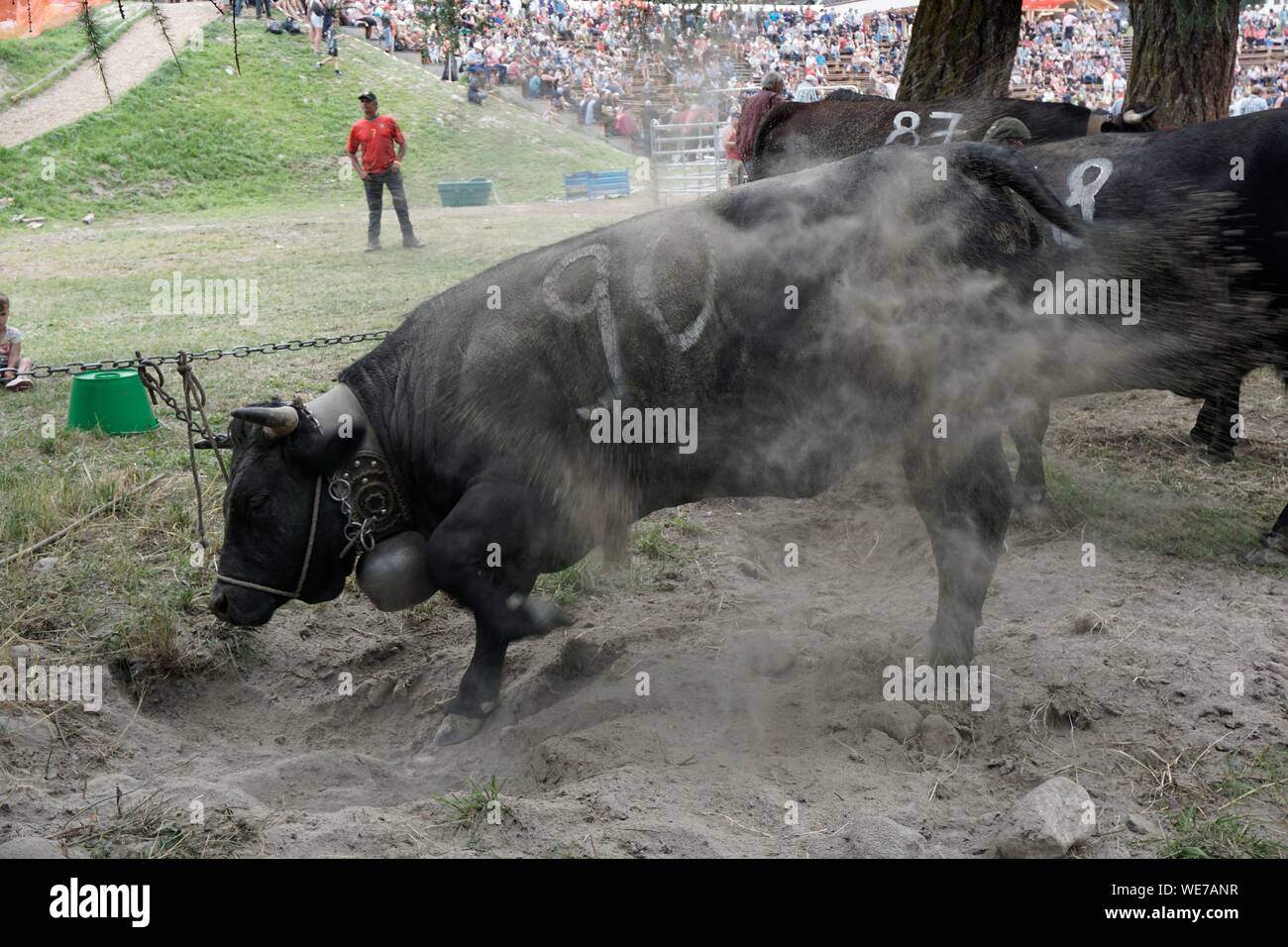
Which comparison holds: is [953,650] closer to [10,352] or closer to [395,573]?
[395,573]

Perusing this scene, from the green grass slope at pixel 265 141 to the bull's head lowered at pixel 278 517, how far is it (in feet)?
65.1

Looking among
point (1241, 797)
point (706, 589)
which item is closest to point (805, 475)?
point (706, 589)

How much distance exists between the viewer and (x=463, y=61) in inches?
1091

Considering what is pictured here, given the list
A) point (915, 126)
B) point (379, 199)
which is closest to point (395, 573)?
point (915, 126)

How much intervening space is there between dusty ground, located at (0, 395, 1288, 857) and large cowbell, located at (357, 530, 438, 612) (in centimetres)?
58

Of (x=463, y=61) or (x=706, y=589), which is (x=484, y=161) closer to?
(x=463, y=61)

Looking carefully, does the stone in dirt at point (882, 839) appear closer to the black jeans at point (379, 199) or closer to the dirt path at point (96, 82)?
the black jeans at point (379, 199)

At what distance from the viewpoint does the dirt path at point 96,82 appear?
81.7 feet

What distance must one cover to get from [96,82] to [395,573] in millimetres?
28122

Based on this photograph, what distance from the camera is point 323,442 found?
171 inches

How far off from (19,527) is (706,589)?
361 centimetres

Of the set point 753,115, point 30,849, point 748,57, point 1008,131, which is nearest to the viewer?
point 30,849

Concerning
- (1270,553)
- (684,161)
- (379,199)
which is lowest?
(1270,553)

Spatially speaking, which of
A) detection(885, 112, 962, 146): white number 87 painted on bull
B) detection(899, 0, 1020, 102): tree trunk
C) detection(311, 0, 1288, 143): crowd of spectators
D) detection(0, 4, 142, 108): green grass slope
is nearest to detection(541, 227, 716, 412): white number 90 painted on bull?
detection(885, 112, 962, 146): white number 87 painted on bull
